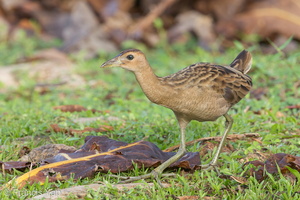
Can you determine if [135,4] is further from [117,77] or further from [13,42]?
[117,77]

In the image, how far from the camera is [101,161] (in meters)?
4.05

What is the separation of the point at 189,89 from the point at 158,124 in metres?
1.24

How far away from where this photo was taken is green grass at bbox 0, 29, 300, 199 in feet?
12.3

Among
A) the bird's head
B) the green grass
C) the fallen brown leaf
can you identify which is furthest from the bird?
the fallen brown leaf

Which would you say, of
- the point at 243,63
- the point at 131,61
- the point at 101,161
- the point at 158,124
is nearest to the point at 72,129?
the point at 158,124

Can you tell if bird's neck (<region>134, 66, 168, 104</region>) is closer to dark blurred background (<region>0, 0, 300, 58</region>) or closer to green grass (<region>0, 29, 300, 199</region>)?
green grass (<region>0, 29, 300, 199</region>)

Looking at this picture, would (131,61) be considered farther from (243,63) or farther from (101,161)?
(243,63)

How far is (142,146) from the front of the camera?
4254 millimetres

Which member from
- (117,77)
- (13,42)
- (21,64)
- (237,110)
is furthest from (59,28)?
(237,110)

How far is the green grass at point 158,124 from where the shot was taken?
3740 mm

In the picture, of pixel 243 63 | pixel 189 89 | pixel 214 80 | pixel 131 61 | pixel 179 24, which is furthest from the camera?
pixel 179 24

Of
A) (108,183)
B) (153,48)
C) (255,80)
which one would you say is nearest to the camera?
(108,183)

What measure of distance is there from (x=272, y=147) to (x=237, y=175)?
650 mm

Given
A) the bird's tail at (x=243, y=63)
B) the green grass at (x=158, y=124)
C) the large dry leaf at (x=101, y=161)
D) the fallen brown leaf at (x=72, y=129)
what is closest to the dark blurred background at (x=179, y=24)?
the green grass at (x=158, y=124)
